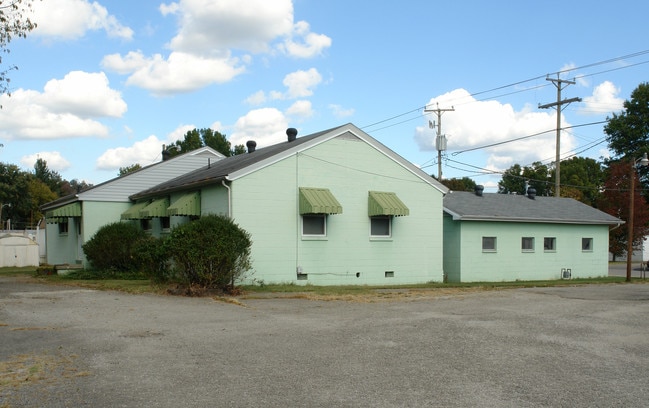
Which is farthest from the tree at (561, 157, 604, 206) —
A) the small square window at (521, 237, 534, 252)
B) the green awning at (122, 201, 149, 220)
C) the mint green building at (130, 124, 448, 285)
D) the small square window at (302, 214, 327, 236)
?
the green awning at (122, 201, 149, 220)

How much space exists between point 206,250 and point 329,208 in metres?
5.27

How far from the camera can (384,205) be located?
69.1ft

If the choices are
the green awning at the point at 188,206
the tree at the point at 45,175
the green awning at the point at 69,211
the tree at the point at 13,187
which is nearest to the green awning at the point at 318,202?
the green awning at the point at 188,206

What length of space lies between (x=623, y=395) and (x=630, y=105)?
206 feet

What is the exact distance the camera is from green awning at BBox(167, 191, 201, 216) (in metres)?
20.8

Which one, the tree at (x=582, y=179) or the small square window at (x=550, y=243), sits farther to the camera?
the tree at (x=582, y=179)

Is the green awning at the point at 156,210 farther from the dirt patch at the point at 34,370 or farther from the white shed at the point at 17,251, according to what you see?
the dirt patch at the point at 34,370

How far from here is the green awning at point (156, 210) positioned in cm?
2291

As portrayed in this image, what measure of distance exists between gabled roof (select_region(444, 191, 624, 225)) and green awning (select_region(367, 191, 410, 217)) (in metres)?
4.59

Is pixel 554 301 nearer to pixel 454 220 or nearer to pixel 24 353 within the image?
pixel 454 220

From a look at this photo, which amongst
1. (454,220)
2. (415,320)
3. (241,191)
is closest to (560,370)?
(415,320)

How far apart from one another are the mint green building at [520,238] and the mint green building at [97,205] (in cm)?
1136

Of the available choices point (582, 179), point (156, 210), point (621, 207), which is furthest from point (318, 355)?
point (582, 179)

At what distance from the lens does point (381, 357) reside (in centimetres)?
802
